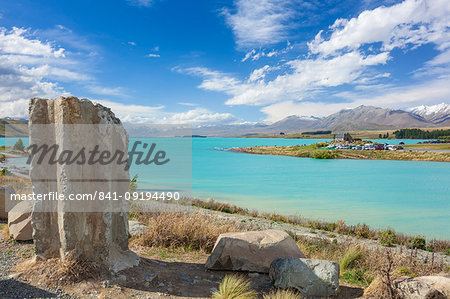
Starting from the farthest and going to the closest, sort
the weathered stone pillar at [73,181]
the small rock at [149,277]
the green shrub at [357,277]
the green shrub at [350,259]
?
the green shrub at [350,259]
the green shrub at [357,277]
the small rock at [149,277]
the weathered stone pillar at [73,181]

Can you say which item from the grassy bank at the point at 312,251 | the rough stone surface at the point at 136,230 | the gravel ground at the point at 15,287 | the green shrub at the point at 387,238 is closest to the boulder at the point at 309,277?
the grassy bank at the point at 312,251

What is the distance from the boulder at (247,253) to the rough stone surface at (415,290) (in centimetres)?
214

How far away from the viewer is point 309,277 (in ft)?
17.7

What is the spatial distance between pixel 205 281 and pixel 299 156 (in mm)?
64187

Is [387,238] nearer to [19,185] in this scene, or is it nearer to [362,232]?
[362,232]

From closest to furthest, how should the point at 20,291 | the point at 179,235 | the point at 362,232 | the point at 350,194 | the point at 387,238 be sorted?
1. the point at 20,291
2. the point at 179,235
3. the point at 387,238
4. the point at 362,232
5. the point at 350,194

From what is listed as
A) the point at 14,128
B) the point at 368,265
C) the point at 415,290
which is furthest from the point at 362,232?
the point at 14,128

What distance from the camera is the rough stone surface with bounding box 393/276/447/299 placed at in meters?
4.75

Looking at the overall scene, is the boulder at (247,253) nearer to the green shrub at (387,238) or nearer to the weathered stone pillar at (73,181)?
the weathered stone pillar at (73,181)

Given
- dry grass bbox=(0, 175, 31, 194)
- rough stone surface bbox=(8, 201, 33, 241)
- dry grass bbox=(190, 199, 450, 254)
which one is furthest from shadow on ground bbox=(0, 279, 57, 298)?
dry grass bbox=(190, 199, 450, 254)

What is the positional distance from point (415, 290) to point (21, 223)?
28.6 ft

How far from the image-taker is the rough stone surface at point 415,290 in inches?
187

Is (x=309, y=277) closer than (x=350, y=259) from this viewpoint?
Yes

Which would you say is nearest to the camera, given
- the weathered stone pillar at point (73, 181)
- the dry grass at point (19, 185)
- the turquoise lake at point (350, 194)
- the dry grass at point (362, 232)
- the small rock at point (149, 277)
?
the weathered stone pillar at point (73, 181)
